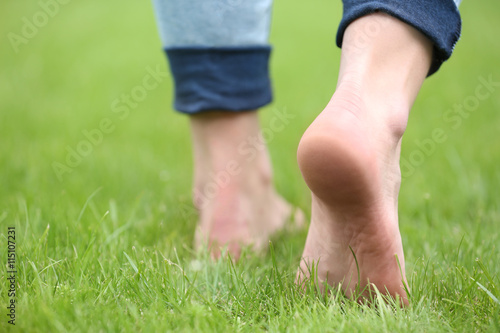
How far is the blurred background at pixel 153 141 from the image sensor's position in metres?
1.22

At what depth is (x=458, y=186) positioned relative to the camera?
4.74 feet

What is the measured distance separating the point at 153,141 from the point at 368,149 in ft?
5.05

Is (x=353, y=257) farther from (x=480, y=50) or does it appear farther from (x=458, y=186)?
(x=480, y=50)

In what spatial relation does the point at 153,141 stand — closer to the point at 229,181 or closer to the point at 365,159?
the point at 229,181

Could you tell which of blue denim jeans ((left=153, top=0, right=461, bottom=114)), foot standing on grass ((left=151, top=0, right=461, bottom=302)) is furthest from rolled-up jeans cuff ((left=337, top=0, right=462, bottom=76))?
blue denim jeans ((left=153, top=0, right=461, bottom=114))

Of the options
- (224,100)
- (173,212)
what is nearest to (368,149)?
(224,100)

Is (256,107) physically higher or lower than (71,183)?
higher

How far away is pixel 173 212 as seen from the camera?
135cm

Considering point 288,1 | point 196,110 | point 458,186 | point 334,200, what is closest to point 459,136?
point 458,186

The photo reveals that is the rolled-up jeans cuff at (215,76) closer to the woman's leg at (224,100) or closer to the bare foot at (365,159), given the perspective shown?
the woman's leg at (224,100)

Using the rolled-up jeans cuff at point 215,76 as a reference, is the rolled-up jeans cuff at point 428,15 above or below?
above

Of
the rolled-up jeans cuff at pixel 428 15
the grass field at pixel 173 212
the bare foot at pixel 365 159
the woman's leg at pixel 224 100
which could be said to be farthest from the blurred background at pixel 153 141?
the rolled-up jeans cuff at pixel 428 15

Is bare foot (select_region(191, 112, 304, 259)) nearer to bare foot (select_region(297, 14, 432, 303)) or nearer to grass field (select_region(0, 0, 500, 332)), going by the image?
grass field (select_region(0, 0, 500, 332))

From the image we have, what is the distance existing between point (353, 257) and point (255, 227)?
44cm
